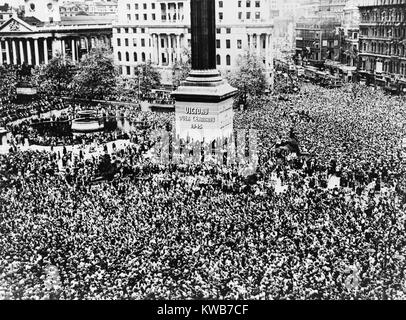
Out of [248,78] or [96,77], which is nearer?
[248,78]

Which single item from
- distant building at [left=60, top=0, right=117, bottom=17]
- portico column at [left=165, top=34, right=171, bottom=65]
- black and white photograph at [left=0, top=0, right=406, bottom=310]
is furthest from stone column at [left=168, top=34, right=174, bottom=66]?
distant building at [left=60, top=0, right=117, bottom=17]

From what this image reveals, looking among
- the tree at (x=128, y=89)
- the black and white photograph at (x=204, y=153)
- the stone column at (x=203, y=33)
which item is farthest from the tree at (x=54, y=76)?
the stone column at (x=203, y=33)

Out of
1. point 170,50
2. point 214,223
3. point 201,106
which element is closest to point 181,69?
point 170,50

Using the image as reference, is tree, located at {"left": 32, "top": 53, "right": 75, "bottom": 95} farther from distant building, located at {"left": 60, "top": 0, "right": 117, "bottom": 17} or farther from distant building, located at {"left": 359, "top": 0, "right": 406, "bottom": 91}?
distant building, located at {"left": 359, "top": 0, "right": 406, "bottom": 91}

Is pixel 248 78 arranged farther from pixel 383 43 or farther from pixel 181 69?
pixel 383 43
